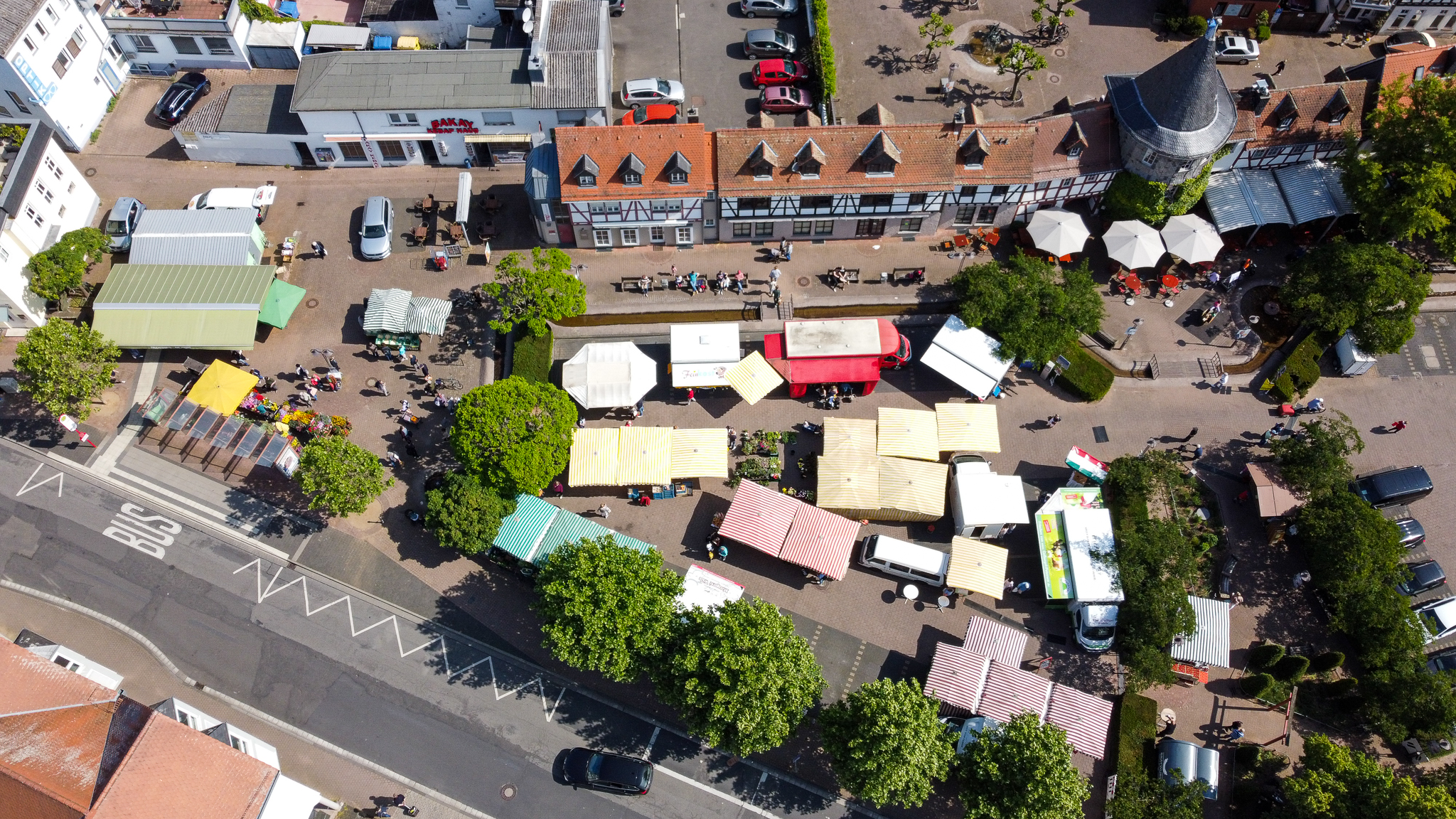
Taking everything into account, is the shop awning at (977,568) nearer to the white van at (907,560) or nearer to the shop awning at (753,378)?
the white van at (907,560)

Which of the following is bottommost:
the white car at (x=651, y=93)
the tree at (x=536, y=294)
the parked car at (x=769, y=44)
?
the tree at (x=536, y=294)

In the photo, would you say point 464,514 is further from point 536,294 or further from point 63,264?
point 63,264

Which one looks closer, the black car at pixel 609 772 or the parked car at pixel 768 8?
the black car at pixel 609 772

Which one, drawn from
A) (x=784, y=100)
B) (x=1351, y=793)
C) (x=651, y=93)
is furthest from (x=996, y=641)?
(x=651, y=93)

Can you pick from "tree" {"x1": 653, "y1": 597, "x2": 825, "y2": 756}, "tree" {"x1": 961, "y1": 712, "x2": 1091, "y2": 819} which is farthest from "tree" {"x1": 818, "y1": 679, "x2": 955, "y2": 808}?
→ "tree" {"x1": 653, "y1": 597, "x2": 825, "y2": 756}

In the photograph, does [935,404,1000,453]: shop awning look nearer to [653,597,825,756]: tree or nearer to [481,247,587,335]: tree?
[653,597,825,756]: tree

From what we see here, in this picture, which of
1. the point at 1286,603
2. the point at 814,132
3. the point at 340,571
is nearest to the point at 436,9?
the point at 814,132

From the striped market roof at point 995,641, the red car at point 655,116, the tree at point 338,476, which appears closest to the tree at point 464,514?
the tree at point 338,476
